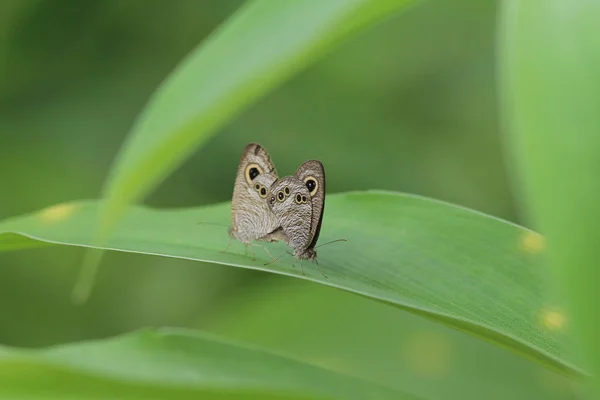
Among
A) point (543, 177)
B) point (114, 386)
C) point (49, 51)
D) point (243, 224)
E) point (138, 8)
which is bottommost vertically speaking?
point (114, 386)

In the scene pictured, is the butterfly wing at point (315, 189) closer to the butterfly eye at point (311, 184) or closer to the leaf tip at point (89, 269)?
the butterfly eye at point (311, 184)

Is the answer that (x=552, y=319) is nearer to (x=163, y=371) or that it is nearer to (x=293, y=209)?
(x=163, y=371)

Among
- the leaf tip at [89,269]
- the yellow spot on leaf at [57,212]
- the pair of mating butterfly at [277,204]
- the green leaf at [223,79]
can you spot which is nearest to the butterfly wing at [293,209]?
the pair of mating butterfly at [277,204]

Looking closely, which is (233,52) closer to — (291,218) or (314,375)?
(314,375)

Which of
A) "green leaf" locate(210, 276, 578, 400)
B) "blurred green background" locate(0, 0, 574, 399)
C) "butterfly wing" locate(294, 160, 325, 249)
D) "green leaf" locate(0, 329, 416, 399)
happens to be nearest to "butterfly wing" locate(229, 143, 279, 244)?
"butterfly wing" locate(294, 160, 325, 249)

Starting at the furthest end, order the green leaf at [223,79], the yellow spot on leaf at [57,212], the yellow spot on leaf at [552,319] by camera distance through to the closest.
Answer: the yellow spot on leaf at [57,212]
the yellow spot on leaf at [552,319]
the green leaf at [223,79]

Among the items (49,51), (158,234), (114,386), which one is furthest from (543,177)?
(49,51)
